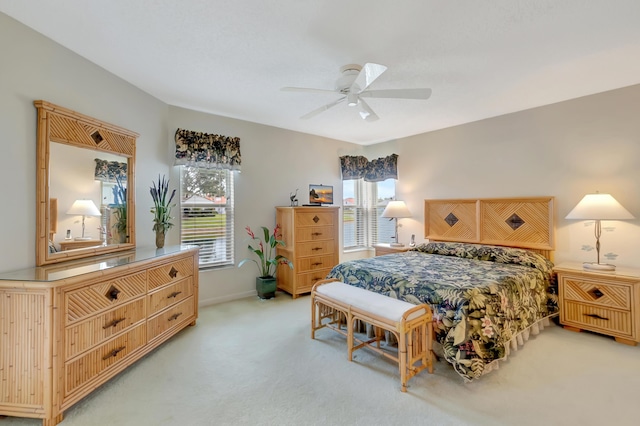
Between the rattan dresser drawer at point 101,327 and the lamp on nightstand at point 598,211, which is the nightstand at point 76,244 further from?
the lamp on nightstand at point 598,211

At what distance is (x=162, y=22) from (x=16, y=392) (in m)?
2.64

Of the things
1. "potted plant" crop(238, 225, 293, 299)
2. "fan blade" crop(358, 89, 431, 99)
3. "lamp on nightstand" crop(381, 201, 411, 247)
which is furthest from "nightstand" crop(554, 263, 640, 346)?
"potted plant" crop(238, 225, 293, 299)

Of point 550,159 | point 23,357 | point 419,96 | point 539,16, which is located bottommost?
point 23,357

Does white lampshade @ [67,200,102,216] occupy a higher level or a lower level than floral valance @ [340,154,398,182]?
lower

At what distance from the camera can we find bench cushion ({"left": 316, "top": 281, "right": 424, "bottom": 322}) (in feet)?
7.45

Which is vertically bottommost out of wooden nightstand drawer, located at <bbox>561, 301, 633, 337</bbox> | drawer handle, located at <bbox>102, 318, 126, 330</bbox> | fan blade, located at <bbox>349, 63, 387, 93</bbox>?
wooden nightstand drawer, located at <bbox>561, 301, 633, 337</bbox>

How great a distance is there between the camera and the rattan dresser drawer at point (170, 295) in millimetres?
2562

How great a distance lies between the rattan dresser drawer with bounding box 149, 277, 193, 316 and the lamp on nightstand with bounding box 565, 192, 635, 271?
4352mm

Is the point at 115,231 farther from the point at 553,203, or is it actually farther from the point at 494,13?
the point at 553,203

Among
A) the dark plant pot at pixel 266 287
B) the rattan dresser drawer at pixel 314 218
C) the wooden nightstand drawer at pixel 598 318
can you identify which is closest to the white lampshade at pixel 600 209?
the wooden nightstand drawer at pixel 598 318

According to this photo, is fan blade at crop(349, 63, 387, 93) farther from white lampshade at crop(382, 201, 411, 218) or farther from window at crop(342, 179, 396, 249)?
window at crop(342, 179, 396, 249)

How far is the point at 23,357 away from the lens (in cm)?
174

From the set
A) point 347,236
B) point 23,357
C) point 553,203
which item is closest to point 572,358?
point 553,203

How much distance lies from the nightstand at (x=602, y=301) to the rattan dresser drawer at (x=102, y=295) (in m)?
4.31
